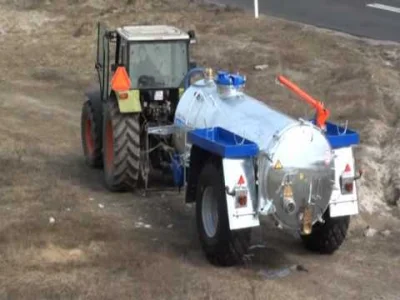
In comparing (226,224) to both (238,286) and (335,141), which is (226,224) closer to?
(238,286)

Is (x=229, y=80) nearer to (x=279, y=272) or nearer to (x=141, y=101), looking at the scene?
(x=279, y=272)

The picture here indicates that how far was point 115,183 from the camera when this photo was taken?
13.1 m

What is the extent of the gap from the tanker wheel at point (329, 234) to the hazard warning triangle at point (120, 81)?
3460 mm

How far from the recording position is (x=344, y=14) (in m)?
27.2

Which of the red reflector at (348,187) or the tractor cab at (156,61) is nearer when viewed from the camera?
the red reflector at (348,187)

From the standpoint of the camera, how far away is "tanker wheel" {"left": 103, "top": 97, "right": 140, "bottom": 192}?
12.8m

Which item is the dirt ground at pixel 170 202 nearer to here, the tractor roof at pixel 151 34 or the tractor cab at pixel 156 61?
the tractor cab at pixel 156 61

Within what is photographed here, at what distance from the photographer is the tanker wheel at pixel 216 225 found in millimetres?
10045

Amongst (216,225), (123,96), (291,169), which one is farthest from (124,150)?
(291,169)

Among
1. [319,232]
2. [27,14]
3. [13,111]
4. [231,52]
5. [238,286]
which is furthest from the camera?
[27,14]

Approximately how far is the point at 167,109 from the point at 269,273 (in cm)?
370

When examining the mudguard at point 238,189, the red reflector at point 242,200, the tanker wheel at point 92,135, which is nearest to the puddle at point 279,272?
the mudguard at point 238,189

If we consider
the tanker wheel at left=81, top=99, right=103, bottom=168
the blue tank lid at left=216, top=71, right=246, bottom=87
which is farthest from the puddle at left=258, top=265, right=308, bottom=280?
the tanker wheel at left=81, top=99, right=103, bottom=168

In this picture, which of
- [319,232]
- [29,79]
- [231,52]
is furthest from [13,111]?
[319,232]
